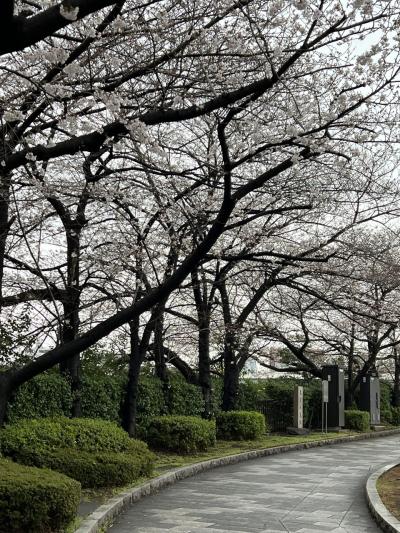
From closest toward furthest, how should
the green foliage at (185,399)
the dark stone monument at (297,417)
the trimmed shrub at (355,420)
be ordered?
the green foliage at (185,399) → the dark stone monument at (297,417) → the trimmed shrub at (355,420)

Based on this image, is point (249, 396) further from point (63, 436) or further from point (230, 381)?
point (63, 436)

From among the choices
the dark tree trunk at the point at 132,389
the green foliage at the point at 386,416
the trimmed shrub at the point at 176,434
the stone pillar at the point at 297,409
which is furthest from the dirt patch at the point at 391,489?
the green foliage at the point at 386,416

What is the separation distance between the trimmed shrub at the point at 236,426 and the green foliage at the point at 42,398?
6.90 metres

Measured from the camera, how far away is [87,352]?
680 inches

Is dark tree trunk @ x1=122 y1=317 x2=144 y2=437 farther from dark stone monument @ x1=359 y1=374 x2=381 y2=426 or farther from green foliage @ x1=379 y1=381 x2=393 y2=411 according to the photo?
green foliage @ x1=379 y1=381 x2=393 y2=411

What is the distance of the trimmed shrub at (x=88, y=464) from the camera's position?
9.99 metres

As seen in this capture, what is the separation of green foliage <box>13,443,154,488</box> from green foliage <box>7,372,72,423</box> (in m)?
2.26

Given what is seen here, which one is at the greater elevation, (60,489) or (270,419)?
(270,419)

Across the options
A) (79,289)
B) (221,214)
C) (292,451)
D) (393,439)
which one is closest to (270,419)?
(393,439)

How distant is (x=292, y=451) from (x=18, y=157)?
46.9 feet

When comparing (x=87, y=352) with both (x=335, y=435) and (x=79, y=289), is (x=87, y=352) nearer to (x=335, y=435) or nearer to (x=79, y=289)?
(x=79, y=289)

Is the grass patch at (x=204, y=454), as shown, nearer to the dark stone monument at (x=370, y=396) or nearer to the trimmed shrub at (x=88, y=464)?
the trimmed shrub at (x=88, y=464)

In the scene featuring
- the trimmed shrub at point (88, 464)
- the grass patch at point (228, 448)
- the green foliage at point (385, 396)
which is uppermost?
the green foliage at point (385, 396)

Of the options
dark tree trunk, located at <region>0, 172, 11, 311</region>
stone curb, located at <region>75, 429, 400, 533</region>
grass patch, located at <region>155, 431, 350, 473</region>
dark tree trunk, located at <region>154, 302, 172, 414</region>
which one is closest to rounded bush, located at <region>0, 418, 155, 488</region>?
stone curb, located at <region>75, 429, 400, 533</region>
